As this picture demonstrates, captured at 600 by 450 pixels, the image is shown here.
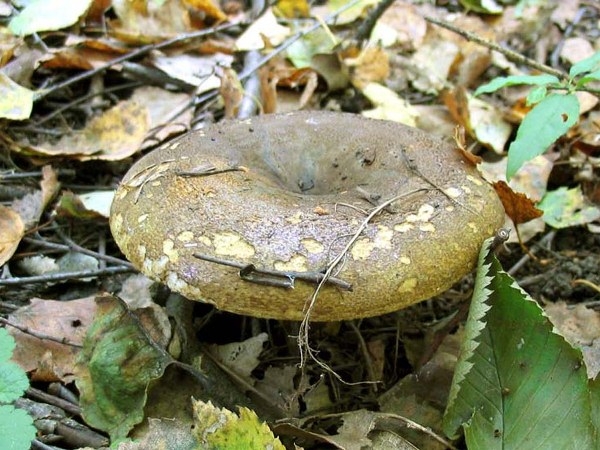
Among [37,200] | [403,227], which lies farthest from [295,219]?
[37,200]

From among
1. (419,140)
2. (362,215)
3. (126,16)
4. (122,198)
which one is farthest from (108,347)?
(126,16)

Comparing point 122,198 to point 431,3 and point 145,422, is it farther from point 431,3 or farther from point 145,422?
point 431,3

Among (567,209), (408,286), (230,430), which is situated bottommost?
(567,209)

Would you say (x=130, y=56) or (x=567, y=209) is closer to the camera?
(x=567, y=209)

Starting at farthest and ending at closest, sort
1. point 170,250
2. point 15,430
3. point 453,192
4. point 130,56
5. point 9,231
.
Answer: point 130,56, point 9,231, point 453,192, point 170,250, point 15,430

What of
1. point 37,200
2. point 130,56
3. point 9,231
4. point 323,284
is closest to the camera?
point 323,284

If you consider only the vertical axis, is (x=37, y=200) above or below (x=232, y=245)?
below

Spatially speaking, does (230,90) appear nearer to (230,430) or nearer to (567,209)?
(567,209)
